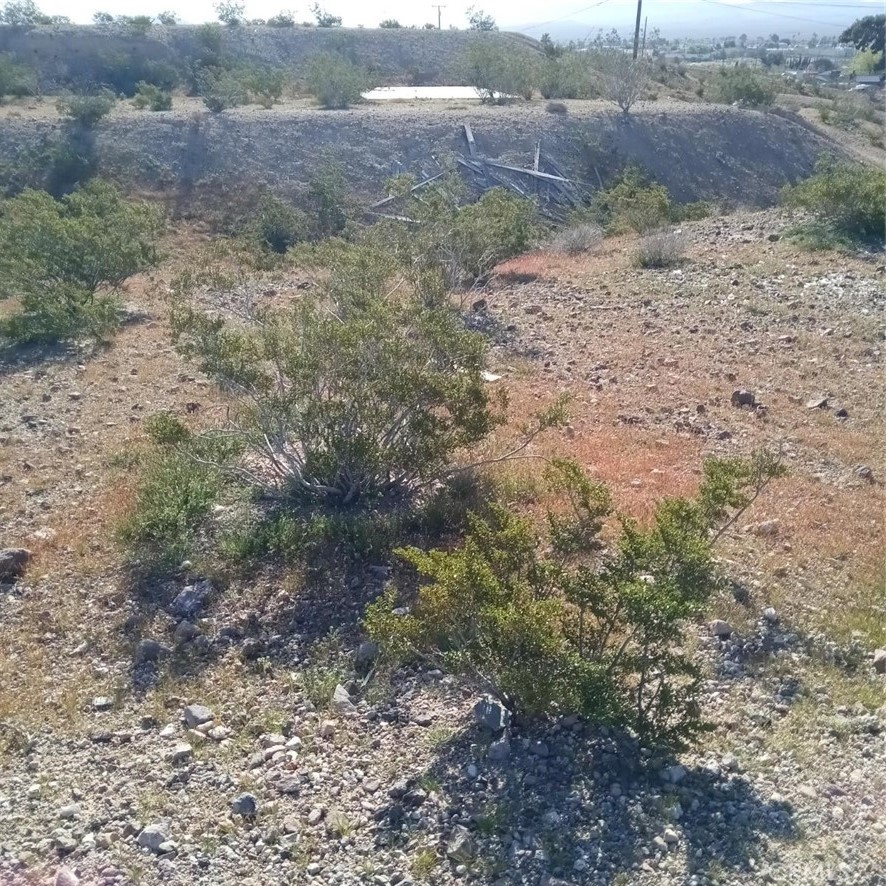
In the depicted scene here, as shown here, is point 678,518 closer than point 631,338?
Yes

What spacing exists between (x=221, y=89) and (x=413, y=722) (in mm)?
25888

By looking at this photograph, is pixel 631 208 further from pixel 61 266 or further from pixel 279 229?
pixel 61 266

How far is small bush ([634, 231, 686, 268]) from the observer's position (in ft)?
42.2

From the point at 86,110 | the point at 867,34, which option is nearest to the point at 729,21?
the point at 867,34

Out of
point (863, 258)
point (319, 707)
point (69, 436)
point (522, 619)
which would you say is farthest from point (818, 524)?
point (863, 258)

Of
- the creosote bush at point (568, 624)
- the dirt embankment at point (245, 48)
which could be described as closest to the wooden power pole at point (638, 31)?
the dirt embankment at point (245, 48)

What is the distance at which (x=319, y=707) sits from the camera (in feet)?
15.1

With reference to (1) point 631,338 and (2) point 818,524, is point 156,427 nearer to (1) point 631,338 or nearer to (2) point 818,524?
(2) point 818,524

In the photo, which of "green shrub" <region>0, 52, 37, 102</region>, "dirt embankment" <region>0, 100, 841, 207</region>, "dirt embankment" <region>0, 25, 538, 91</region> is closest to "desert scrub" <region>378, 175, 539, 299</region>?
"dirt embankment" <region>0, 100, 841, 207</region>

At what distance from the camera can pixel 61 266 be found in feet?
38.3

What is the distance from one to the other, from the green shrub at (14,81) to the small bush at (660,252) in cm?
2095

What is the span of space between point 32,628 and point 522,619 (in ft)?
10.4

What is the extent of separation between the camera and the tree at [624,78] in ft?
86.7

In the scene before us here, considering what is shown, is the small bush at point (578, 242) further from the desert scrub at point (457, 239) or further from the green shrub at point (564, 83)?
the green shrub at point (564, 83)
